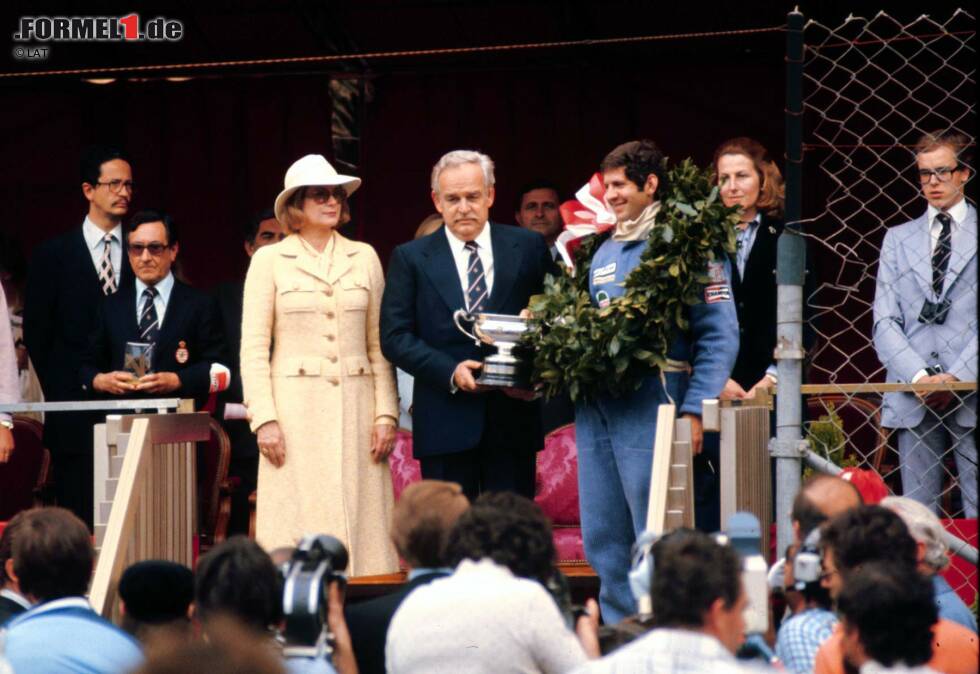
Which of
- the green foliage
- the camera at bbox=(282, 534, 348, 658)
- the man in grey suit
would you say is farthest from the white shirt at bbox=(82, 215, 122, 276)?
the camera at bbox=(282, 534, 348, 658)

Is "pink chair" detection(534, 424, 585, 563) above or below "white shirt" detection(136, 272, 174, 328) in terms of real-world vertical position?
below

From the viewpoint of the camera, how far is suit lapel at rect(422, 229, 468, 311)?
6430 millimetres

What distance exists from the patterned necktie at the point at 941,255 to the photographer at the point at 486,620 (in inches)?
118

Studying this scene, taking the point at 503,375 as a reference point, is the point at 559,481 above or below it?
below

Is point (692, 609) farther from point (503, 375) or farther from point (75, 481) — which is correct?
point (75, 481)

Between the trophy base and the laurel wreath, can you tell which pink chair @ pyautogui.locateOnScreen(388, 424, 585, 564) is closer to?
the trophy base

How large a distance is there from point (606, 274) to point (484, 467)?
898 mm

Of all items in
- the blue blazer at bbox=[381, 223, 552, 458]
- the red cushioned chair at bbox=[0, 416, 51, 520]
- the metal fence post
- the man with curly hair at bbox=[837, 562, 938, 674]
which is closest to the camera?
the man with curly hair at bbox=[837, 562, 938, 674]

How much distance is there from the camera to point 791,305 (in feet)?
16.1

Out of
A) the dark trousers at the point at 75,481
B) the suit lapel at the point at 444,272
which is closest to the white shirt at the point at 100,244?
the dark trousers at the point at 75,481

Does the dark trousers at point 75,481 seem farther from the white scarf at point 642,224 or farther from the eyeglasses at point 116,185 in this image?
the white scarf at point 642,224

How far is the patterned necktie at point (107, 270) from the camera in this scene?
7.55 metres

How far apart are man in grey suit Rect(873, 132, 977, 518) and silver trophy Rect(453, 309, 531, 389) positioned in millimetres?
1486

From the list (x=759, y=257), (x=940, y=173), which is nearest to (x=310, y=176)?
(x=759, y=257)
